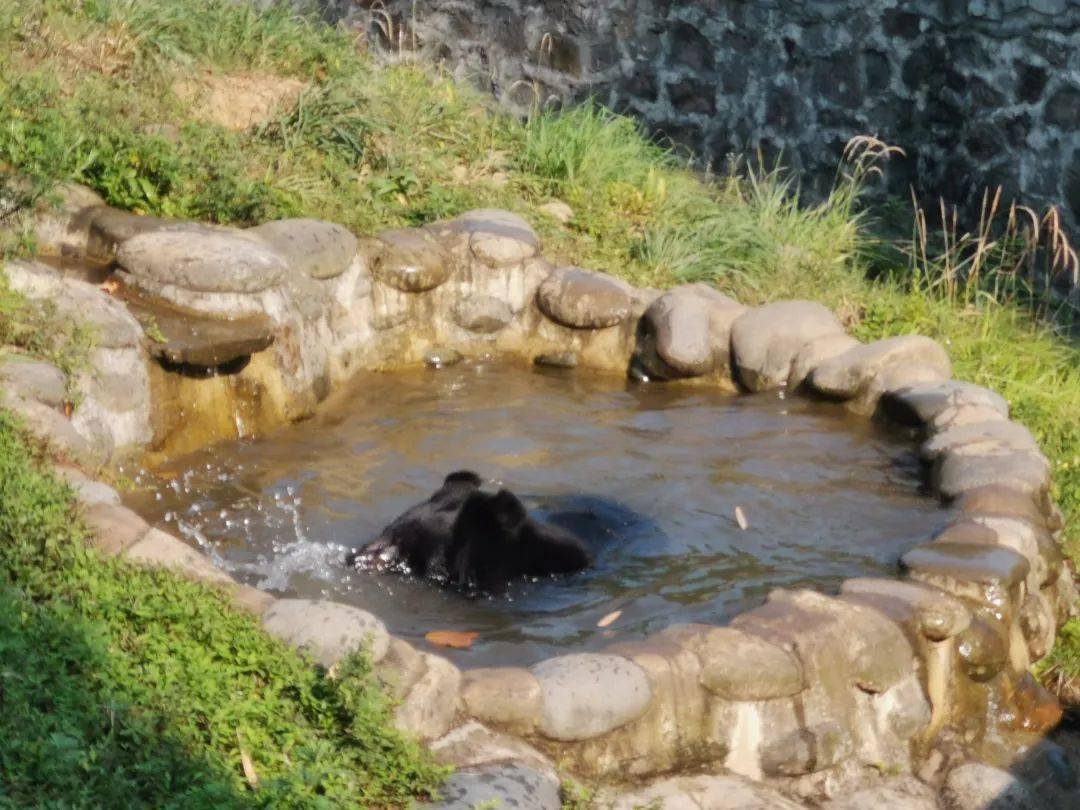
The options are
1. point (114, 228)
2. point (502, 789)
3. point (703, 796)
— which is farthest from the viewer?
point (114, 228)

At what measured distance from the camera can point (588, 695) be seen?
4918 millimetres

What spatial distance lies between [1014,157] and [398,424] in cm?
446

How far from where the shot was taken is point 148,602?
4.80 m

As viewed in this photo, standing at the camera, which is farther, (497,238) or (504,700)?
(497,238)

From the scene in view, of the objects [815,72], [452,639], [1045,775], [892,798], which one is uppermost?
[815,72]

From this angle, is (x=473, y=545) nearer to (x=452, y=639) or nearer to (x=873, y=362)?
(x=452, y=639)

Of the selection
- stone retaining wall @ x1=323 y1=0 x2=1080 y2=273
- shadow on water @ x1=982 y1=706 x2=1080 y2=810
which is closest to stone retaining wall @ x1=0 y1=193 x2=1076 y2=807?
shadow on water @ x1=982 y1=706 x2=1080 y2=810

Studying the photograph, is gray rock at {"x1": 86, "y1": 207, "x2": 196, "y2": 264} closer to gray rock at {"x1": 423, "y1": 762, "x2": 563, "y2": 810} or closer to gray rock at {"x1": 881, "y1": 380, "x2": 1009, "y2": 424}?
gray rock at {"x1": 881, "y1": 380, "x2": 1009, "y2": 424}

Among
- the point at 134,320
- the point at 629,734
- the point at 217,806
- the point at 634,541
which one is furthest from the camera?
the point at 134,320

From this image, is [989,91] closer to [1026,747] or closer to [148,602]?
[1026,747]

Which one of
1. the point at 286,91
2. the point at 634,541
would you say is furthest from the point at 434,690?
the point at 286,91

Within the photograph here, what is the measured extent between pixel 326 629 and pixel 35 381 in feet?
7.00

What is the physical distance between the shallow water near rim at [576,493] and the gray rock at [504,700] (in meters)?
0.74

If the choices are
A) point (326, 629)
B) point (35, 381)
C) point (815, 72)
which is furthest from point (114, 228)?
point (815, 72)
